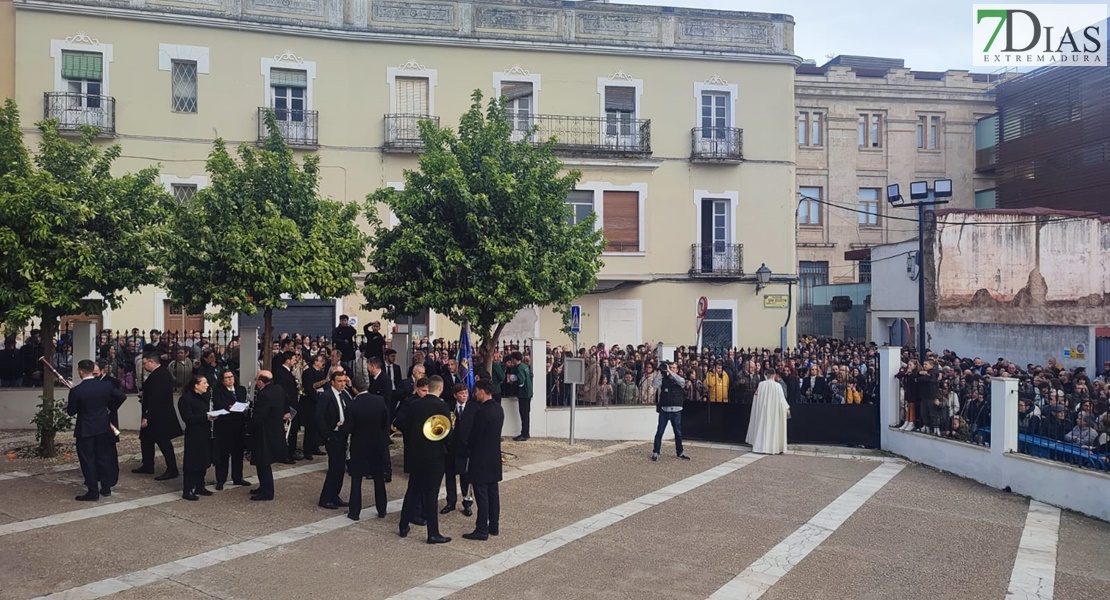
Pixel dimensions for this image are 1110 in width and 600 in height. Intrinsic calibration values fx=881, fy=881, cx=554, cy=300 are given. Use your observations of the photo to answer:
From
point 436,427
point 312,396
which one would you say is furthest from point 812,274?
point 436,427

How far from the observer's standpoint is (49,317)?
41.0ft

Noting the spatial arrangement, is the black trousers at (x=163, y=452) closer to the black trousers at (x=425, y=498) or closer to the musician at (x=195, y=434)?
the musician at (x=195, y=434)

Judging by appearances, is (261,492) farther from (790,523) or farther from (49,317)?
(790,523)

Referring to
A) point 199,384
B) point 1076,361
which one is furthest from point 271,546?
point 1076,361

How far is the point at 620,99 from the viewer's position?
83.0 feet

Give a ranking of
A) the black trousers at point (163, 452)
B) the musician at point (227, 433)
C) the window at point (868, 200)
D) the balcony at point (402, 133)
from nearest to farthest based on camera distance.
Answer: the musician at point (227, 433) < the black trousers at point (163, 452) < the balcony at point (402, 133) < the window at point (868, 200)

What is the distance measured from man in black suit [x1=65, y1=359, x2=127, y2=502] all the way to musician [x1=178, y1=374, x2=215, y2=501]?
84cm

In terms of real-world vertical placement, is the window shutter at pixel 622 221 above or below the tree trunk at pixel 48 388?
above

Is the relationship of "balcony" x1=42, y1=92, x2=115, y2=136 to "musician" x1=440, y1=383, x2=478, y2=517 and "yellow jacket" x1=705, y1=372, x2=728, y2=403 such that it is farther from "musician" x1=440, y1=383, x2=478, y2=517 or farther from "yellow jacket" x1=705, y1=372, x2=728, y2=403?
"musician" x1=440, y1=383, x2=478, y2=517

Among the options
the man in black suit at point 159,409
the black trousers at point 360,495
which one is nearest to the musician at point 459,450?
the black trousers at point 360,495

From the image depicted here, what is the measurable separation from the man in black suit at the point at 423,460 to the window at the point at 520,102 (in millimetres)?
16546

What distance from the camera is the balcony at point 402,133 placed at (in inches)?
923

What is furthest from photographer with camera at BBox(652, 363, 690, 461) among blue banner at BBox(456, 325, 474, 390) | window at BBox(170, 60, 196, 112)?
window at BBox(170, 60, 196, 112)

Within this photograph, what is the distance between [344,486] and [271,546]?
273 cm
